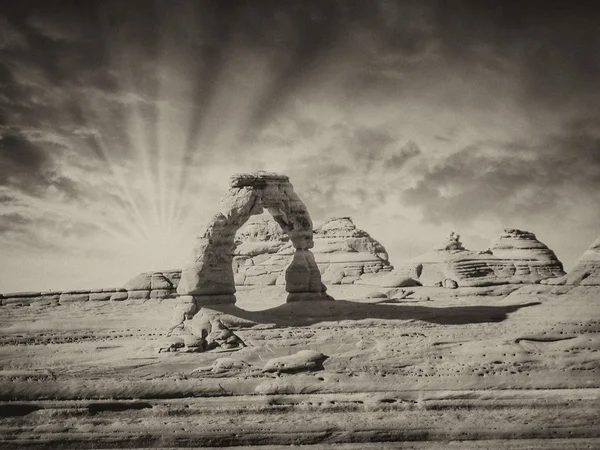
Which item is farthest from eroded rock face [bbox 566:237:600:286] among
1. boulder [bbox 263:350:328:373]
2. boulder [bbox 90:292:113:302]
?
boulder [bbox 90:292:113:302]

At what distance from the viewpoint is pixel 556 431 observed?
9398 millimetres

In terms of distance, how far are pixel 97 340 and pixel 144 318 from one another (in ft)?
9.67

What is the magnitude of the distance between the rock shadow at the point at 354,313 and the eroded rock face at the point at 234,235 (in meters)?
0.51

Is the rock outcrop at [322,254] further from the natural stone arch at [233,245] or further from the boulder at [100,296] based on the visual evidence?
the natural stone arch at [233,245]

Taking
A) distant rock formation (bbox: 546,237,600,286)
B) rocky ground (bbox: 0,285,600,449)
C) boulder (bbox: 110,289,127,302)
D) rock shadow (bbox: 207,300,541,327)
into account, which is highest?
boulder (bbox: 110,289,127,302)

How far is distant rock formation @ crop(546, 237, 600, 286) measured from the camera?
1614 cm

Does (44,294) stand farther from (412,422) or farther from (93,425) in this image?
(412,422)

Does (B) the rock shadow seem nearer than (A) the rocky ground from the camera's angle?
No

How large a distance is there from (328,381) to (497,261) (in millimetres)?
15739

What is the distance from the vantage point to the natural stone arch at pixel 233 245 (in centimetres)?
1424

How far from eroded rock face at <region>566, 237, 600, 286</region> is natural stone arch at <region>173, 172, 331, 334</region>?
640cm

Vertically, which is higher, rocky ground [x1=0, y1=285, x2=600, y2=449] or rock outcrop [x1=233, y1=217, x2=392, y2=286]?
rock outcrop [x1=233, y1=217, x2=392, y2=286]

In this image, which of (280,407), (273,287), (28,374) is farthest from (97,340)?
(273,287)

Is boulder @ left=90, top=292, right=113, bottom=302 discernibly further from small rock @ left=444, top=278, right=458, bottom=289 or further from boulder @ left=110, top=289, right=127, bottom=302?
small rock @ left=444, top=278, right=458, bottom=289
